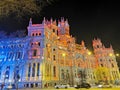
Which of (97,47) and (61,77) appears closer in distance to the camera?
(61,77)

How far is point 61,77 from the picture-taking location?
56781 mm

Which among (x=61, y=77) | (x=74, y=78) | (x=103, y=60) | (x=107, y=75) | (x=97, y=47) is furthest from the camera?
(x=97, y=47)

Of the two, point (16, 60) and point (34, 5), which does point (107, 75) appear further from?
point (34, 5)

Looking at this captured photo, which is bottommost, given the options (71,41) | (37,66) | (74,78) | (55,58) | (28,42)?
(74,78)

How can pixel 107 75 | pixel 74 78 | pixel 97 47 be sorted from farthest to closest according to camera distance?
pixel 97 47 < pixel 107 75 < pixel 74 78

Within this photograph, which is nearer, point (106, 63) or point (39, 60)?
point (39, 60)

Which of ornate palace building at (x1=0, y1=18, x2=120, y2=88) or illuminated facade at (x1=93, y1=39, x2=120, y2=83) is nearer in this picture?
ornate palace building at (x1=0, y1=18, x2=120, y2=88)

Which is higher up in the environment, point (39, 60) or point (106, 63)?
point (106, 63)

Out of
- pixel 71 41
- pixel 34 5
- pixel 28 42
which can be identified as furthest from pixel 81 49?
pixel 34 5

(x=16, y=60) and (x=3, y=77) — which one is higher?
(x=16, y=60)

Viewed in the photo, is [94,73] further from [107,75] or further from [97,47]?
[97,47]

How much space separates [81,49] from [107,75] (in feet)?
62.6

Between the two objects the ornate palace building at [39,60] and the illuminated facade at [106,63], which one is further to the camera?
the illuminated facade at [106,63]

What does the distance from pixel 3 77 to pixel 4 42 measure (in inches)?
499
